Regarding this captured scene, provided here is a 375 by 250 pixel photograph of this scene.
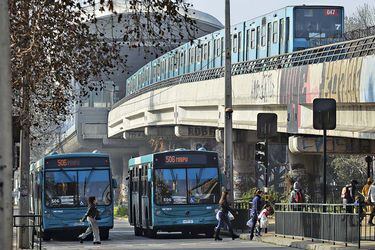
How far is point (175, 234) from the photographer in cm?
4684

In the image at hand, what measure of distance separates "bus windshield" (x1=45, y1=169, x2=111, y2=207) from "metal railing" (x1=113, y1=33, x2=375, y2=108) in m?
9.14

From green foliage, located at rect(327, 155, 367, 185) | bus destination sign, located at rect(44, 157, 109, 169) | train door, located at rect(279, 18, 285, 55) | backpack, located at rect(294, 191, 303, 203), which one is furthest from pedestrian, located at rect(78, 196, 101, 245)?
green foliage, located at rect(327, 155, 367, 185)

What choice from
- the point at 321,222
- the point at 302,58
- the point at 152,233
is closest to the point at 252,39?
the point at 302,58

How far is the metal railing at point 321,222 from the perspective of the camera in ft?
95.9

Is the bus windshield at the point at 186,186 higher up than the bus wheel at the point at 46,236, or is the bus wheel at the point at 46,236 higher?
the bus windshield at the point at 186,186

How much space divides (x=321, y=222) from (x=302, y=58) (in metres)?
17.1

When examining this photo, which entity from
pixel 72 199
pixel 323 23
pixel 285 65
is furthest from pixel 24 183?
pixel 323 23

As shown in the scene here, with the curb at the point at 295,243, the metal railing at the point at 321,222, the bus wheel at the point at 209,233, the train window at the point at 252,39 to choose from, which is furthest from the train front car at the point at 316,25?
the metal railing at the point at 321,222

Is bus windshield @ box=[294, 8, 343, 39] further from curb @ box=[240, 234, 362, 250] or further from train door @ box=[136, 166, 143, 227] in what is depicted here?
curb @ box=[240, 234, 362, 250]

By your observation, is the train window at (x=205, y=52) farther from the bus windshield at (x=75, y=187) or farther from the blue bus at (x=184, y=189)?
the blue bus at (x=184, y=189)

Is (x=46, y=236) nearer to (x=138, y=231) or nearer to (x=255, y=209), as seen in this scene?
(x=138, y=231)

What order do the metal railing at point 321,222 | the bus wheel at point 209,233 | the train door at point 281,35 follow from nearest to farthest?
the metal railing at point 321,222
the bus wheel at point 209,233
the train door at point 281,35

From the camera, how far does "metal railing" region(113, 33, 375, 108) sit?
3990cm

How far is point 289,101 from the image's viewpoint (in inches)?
1861
